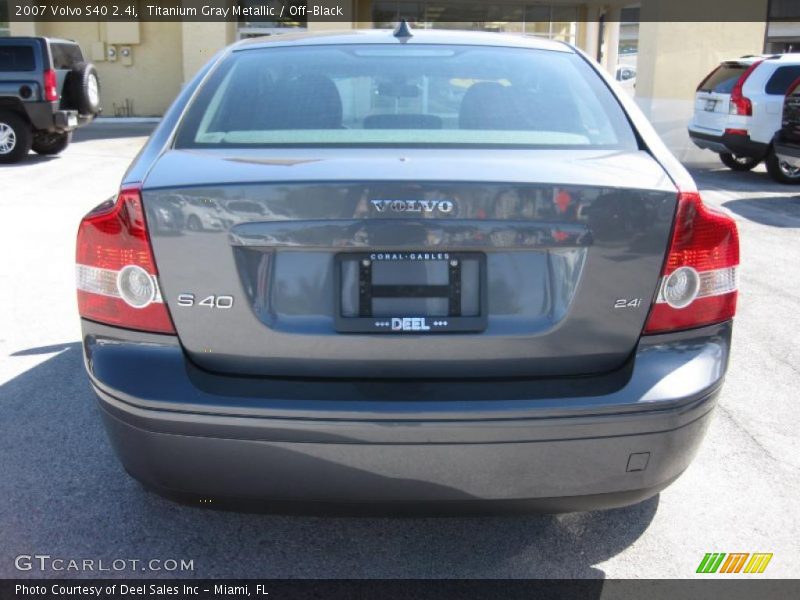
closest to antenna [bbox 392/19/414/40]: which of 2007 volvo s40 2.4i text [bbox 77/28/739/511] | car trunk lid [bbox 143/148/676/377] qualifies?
2007 volvo s40 2.4i text [bbox 77/28/739/511]

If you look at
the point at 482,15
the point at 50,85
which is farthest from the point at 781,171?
the point at 482,15

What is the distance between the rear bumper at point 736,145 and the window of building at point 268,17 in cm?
1348

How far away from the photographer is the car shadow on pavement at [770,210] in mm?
9695

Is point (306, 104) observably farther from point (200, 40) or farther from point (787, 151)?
point (200, 40)

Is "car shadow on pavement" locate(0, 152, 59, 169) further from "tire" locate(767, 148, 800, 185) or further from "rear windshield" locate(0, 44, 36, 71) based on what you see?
"tire" locate(767, 148, 800, 185)

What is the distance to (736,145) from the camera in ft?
44.4

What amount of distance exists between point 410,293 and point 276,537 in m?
1.15

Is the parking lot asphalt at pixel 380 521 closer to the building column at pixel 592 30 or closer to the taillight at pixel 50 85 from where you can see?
the taillight at pixel 50 85

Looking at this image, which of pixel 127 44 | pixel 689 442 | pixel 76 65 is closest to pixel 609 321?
pixel 689 442

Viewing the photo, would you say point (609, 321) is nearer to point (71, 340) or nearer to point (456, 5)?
point (71, 340)

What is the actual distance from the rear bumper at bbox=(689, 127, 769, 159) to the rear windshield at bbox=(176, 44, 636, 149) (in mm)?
10924

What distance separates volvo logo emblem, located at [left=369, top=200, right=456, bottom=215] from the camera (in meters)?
2.40

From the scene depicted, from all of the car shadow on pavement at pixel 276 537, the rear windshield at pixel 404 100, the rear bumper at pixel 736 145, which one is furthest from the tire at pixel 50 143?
the rear windshield at pixel 404 100

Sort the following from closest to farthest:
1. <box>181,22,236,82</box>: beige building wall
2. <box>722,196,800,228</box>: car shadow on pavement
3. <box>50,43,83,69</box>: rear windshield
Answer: <box>722,196,800,228</box>: car shadow on pavement < <box>50,43,83,69</box>: rear windshield < <box>181,22,236,82</box>: beige building wall
